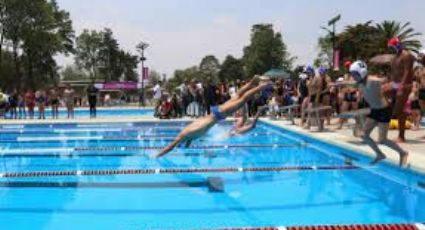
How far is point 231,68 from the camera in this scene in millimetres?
96688

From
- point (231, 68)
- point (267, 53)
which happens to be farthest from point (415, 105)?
point (231, 68)

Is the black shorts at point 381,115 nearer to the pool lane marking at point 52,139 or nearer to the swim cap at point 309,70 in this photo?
the swim cap at point 309,70

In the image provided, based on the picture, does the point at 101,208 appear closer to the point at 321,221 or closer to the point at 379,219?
the point at 321,221

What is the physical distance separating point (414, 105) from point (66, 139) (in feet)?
27.0

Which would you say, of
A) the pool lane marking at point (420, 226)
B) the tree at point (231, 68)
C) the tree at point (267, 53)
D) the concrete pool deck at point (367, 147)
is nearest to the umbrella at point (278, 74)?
the concrete pool deck at point (367, 147)

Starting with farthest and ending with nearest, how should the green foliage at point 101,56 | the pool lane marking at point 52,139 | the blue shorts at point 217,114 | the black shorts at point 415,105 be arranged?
the green foliage at point 101,56, the pool lane marking at point 52,139, the black shorts at point 415,105, the blue shorts at point 217,114

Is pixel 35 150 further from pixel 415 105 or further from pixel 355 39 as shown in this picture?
pixel 355 39

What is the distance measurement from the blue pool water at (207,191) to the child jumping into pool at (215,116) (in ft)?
2.17

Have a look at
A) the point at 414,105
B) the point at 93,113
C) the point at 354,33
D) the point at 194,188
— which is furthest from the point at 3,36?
the point at 194,188

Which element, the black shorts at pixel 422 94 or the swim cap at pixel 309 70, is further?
the swim cap at pixel 309 70

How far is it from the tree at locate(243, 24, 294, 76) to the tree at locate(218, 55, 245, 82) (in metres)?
12.0

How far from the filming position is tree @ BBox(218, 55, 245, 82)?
3703 inches

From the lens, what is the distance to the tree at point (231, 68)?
94.1 m

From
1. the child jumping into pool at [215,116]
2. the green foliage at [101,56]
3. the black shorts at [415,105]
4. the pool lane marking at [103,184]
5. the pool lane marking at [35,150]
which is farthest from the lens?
the green foliage at [101,56]
